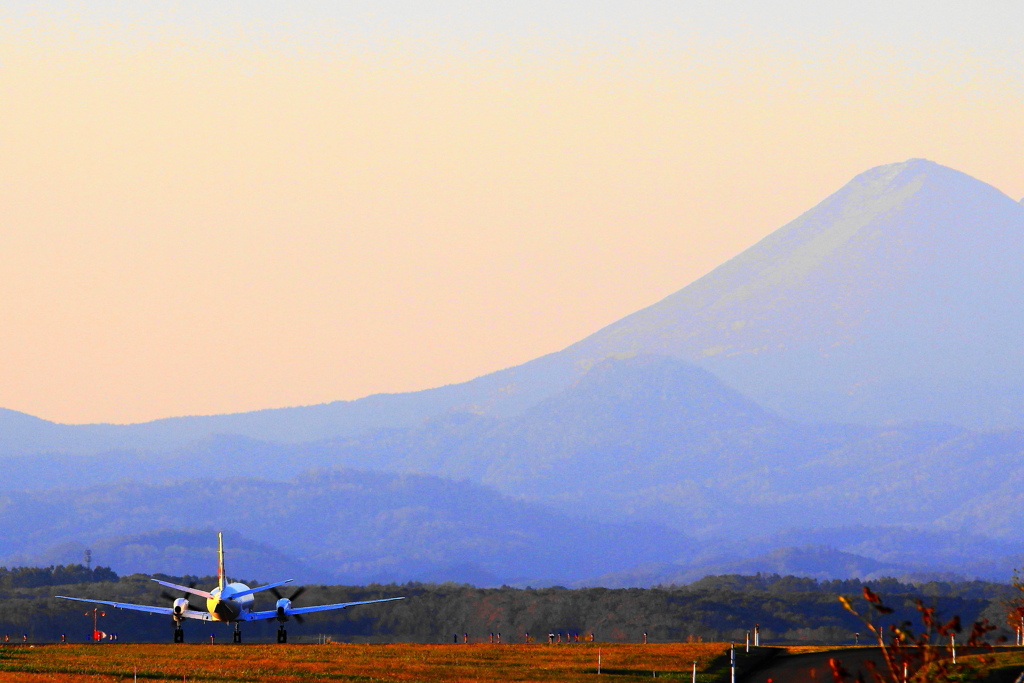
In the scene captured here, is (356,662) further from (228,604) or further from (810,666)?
(810,666)

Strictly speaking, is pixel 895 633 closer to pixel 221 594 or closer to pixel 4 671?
pixel 4 671

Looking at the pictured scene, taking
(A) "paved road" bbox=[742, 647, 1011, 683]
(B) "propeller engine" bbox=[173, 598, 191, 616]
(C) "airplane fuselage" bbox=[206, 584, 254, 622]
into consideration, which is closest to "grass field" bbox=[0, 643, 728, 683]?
(B) "propeller engine" bbox=[173, 598, 191, 616]

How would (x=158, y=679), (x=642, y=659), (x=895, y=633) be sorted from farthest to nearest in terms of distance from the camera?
(x=642, y=659) → (x=158, y=679) → (x=895, y=633)

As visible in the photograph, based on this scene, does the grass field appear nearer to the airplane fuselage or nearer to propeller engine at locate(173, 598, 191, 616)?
propeller engine at locate(173, 598, 191, 616)

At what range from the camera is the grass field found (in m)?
67.8

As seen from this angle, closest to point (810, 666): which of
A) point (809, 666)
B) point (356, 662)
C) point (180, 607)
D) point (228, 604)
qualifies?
point (809, 666)

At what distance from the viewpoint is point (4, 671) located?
66250mm

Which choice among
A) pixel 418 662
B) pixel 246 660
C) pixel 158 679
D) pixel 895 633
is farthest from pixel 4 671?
pixel 895 633

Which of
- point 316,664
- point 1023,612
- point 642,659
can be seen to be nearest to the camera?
point 1023,612

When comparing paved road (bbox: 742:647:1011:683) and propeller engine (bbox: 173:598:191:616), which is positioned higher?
propeller engine (bbox: 173:598:191:616)

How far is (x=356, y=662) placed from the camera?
80438 millimetres

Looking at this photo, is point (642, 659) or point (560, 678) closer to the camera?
point (560, 678)

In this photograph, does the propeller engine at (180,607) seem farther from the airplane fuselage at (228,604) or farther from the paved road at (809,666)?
the paved road at (809,666)

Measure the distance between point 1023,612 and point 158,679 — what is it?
44186 mm
